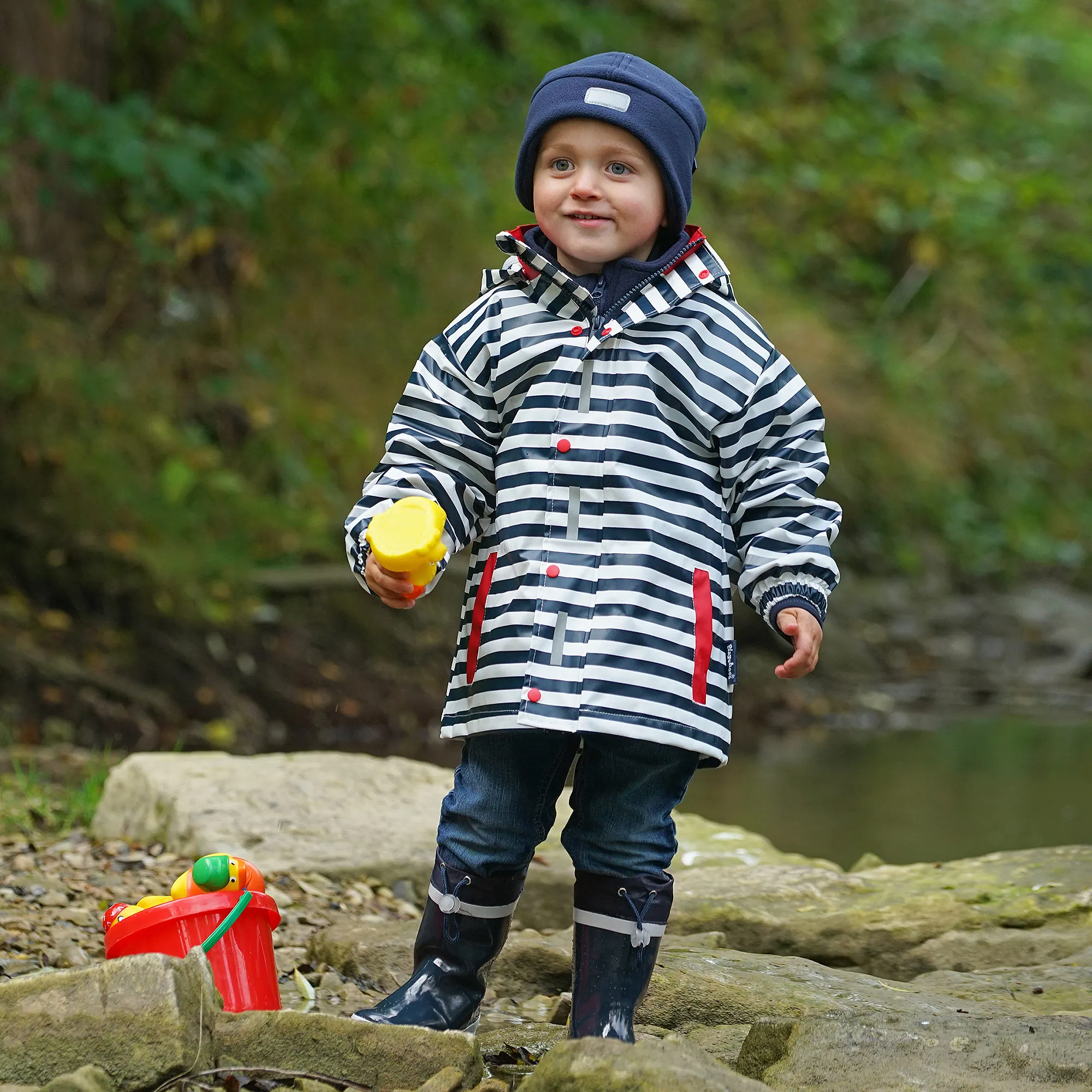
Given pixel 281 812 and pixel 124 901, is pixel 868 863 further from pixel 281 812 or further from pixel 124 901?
pixel 124 901

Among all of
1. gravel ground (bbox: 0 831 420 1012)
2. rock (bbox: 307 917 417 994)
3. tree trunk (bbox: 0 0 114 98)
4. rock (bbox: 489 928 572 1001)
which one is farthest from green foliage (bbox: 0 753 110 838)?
tree trunk (bbox: 0 0 114 98)

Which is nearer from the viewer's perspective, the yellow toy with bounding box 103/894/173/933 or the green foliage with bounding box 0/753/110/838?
the yellow toy with bounding box 103/894/173/933

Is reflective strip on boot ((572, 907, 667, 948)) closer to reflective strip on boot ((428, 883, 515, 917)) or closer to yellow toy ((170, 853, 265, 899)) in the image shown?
reflective strip on boot ((428, 883, 515, 917))

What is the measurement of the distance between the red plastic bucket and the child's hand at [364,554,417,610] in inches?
20.1

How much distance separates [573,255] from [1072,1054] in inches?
53.4

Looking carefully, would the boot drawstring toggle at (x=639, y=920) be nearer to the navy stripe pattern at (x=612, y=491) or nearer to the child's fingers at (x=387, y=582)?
the navy stripe pattern at (x=612, y=491)

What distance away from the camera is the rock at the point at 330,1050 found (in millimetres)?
2166

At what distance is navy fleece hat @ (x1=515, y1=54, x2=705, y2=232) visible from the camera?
95.1 inches

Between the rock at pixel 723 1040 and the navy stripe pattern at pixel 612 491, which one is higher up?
the navy stripe pattern at pixel 612 491

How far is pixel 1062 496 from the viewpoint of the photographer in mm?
12031

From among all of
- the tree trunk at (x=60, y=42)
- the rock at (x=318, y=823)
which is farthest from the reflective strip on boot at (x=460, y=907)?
the tree trunk at (x=60, y=42)

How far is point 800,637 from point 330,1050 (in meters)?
0.87

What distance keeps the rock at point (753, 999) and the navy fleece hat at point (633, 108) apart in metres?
1.27

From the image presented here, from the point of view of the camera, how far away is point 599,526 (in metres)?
2.34
